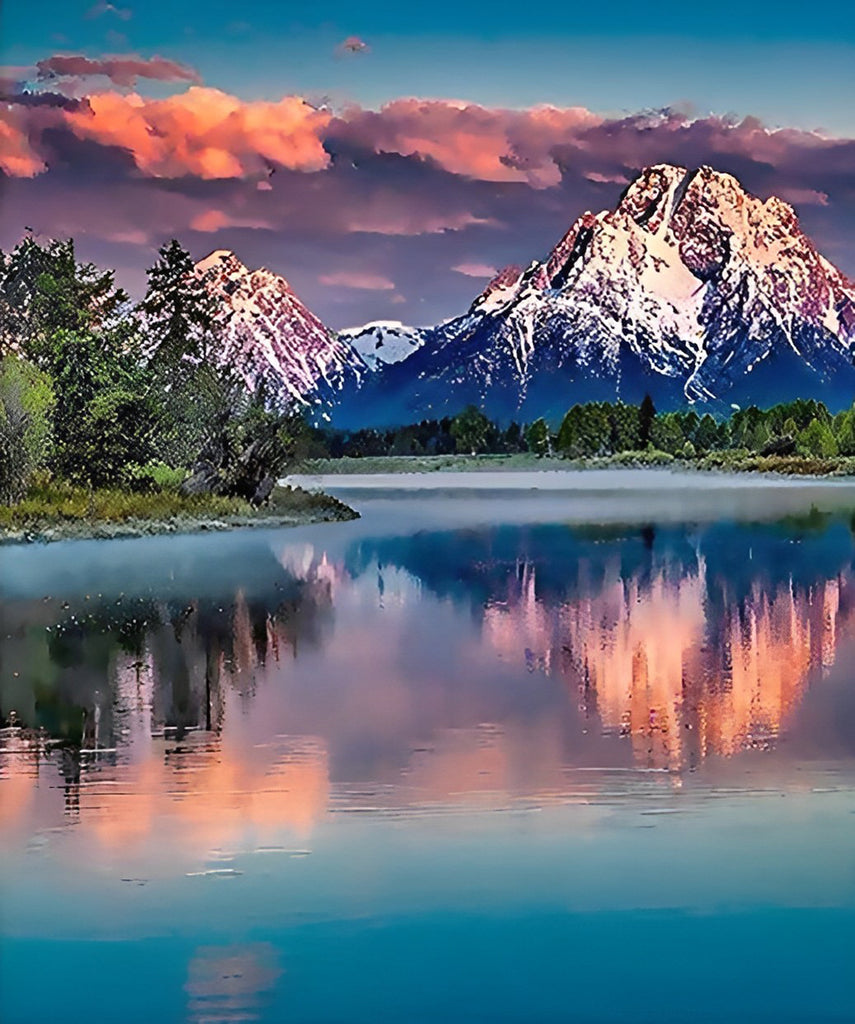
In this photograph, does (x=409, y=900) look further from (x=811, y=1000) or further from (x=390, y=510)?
(x=390, y=510)

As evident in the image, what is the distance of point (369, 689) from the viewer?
13.5 m

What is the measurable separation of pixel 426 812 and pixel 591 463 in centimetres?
13591

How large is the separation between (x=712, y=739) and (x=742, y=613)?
867cm

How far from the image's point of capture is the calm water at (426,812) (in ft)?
20.3

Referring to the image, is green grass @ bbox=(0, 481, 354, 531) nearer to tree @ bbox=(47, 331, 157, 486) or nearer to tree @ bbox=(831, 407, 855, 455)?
tree @ bbox=(47, 331, 157, 486)

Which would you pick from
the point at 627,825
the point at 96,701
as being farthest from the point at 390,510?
the point at 627,825

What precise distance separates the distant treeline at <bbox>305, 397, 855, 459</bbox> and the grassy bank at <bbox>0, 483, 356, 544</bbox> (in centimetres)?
10409

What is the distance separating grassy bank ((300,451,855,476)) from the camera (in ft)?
359

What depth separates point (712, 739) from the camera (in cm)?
1100

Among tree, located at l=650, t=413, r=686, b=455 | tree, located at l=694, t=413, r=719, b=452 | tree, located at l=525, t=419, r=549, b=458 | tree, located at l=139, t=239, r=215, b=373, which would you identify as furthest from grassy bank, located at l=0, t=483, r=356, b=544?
tree, located at l=525, t=419, r=549, b=458

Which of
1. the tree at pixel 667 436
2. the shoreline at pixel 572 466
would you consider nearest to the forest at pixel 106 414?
the shoreline at pixel 572 466

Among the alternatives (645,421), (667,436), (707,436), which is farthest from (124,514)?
(707,436)

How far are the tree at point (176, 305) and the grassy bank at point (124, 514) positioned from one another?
63.9 feet

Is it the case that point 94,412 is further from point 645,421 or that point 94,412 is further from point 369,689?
point 645,421
